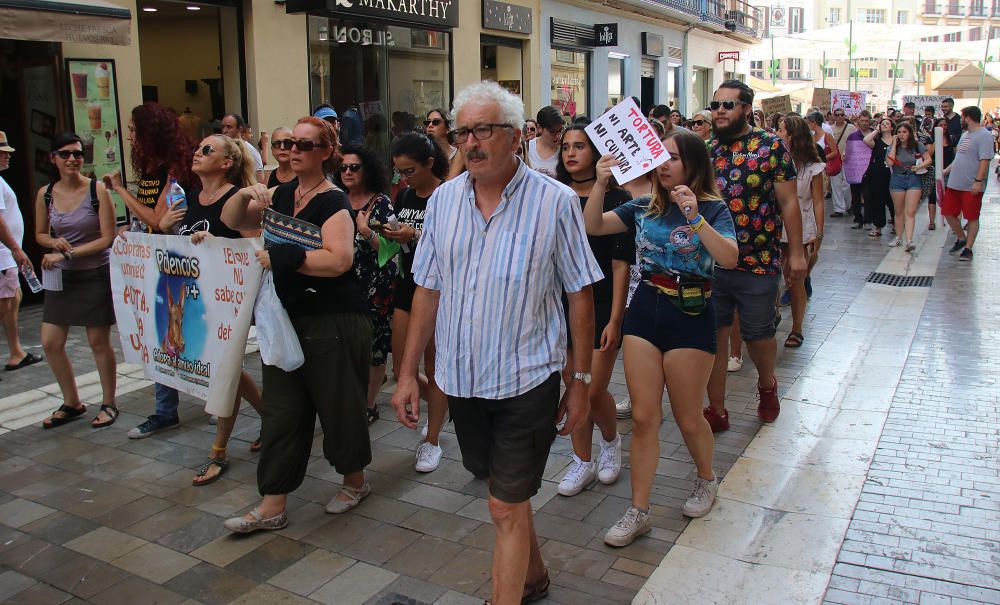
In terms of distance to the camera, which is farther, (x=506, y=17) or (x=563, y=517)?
(x=506, y=17)

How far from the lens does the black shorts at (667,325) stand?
4.14 m

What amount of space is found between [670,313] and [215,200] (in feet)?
8.14

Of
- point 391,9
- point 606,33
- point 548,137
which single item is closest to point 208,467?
point 548,137

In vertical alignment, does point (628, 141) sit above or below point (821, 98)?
below

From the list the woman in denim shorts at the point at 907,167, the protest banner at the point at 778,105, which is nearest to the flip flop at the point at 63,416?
the woman in denim shorts at the point at 907,167

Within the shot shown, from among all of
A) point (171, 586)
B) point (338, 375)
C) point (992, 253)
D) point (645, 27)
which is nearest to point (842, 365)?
point (338, 375)

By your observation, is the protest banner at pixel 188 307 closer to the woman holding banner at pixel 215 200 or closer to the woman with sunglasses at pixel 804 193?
the woman holding banner at pixel 215 200

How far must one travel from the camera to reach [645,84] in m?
26.5

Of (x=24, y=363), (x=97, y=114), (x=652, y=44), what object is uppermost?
(x=652, y=44)

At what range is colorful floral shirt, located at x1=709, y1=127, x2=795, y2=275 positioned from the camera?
209 inches

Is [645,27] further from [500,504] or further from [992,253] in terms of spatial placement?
[500,504]

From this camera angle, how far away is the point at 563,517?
14.6ft

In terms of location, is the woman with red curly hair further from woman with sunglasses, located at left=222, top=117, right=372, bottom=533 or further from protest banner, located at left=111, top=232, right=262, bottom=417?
woman with sunglasses, located at left=222, top=117, right=372, bottom=533

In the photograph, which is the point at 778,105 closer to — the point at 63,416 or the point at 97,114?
the point at 97,114
